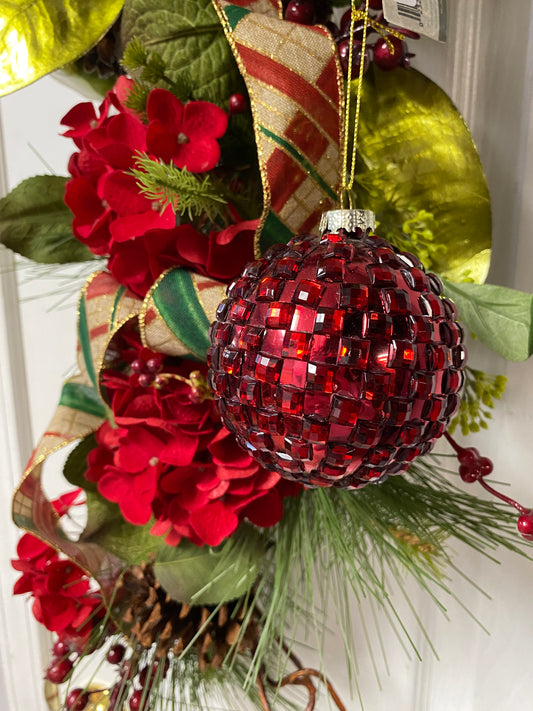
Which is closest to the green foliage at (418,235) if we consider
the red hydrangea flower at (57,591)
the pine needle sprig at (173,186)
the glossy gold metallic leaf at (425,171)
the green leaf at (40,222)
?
the glossy gold metallic leaf at (425,171)

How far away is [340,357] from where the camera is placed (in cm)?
21

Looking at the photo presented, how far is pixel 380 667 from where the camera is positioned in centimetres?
52

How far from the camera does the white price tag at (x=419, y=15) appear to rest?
23 centimetres

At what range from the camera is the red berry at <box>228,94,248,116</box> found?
322mm

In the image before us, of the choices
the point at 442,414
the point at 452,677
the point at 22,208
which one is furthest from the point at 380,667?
the point at 22,208

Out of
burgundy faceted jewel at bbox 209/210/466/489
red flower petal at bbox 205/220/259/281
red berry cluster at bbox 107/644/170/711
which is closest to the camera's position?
burgundy faceted jewel at bbox 209/210/466/489

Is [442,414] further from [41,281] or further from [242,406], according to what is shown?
[41,281]

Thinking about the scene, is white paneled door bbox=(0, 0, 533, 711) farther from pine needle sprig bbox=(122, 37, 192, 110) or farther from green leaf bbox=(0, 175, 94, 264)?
pine needle sprig bbox=(122, 37, 192, 110)

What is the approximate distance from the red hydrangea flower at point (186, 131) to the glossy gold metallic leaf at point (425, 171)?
0.28 ft

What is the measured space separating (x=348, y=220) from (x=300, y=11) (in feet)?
0.56

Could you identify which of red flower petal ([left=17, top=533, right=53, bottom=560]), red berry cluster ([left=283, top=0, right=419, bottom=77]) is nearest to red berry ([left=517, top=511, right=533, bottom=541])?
red berry cluster ([left=283, top=0, right=419, bottom=77])

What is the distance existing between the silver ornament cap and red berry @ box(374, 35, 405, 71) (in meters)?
0.12

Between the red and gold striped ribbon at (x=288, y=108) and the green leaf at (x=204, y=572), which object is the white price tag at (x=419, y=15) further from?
the green leaf at (x=204, y=572)

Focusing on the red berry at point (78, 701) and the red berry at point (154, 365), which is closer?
the red berry at point (154, 365)
